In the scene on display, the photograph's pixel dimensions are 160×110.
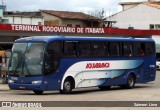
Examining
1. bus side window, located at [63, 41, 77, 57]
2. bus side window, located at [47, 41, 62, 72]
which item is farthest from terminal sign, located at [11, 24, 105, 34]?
bus side window, located at [47, 41, 62, 72]

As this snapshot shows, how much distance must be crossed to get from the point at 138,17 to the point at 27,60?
53.8 metres

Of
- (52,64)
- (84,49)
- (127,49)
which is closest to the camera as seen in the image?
(52,64)

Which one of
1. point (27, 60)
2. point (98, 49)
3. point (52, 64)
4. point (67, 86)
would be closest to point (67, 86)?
point (67, 86)

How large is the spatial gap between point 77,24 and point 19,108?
5526cm

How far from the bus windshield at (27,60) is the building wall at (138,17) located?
51262 mm

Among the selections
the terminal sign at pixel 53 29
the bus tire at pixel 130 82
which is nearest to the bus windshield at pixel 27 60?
the bus tire at pixel 130 82

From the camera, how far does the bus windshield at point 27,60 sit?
22.5 m

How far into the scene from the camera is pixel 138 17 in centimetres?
7494

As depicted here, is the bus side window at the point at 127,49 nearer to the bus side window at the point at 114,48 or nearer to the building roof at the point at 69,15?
the bus side window at the point at 114,48

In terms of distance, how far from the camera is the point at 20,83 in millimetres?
22766

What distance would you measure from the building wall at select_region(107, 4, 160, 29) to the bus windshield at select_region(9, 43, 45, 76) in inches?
2018

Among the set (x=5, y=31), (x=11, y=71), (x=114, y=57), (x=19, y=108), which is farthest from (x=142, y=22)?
(x=19, y=108)

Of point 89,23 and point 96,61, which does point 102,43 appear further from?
point 89,23

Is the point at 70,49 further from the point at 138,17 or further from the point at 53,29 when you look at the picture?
the point at 138,17
